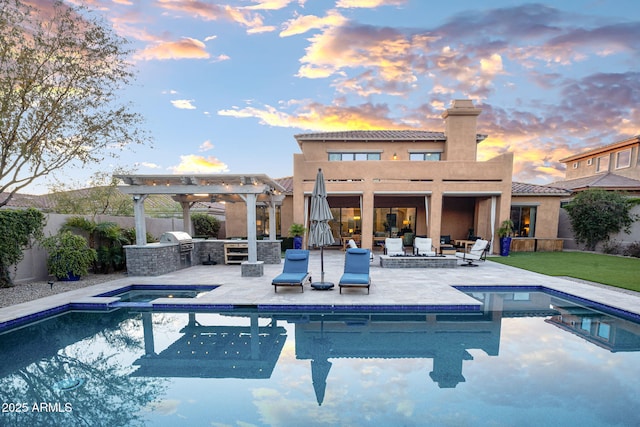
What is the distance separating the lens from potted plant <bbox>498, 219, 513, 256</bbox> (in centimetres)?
1384

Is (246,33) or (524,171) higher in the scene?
(246,33)

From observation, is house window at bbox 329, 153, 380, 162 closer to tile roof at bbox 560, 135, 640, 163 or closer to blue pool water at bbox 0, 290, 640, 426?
blue pool water at bbox 0, 290, 640, 426

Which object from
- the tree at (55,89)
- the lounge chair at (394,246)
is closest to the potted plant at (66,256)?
the tree at (55,89)

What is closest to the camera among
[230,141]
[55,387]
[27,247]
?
[55,387]

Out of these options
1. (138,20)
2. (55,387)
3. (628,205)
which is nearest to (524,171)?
(628,205)

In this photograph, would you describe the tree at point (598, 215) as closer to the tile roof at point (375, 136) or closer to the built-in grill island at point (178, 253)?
the tile roof at point (375, 136)

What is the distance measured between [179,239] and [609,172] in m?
31.7

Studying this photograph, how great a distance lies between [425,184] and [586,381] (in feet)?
37.4

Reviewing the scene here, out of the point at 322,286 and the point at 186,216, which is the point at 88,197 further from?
the point at 322,286

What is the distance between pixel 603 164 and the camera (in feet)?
72.9

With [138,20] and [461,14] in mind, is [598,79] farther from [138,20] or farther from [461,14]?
[138,20]

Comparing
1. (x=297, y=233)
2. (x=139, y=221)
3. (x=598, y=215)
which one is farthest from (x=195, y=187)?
(x=598, y=215)

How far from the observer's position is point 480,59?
482 inches

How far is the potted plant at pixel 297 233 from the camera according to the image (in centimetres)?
1433
